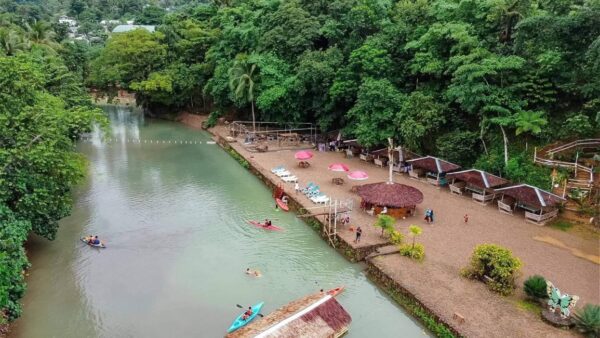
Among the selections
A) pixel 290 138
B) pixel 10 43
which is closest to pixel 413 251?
pixel 290 138

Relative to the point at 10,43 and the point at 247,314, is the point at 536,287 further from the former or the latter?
the point at 10,43

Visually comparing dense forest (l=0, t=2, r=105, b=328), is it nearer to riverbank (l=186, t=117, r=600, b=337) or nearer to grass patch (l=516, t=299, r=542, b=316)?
riverbank (l=186, t=117, r=600, b=337)

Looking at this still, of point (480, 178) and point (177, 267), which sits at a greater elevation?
point (480, 178)

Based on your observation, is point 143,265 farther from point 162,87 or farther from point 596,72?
point 162,87

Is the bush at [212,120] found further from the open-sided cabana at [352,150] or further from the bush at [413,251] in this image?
the bush at [413,251]

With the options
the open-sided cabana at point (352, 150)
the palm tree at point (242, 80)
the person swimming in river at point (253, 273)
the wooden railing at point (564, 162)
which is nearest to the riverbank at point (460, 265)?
the wooden railing at point (564, 162)

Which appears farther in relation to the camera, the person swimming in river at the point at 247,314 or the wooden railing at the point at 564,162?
the wooden railing at the point at 564,162

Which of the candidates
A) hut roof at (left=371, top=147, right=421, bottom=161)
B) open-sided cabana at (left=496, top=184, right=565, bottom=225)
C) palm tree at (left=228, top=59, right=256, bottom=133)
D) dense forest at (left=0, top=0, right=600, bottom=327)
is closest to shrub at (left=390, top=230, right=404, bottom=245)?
open-sided cabana at (left=496, top=184, right=565, bottom=225)
